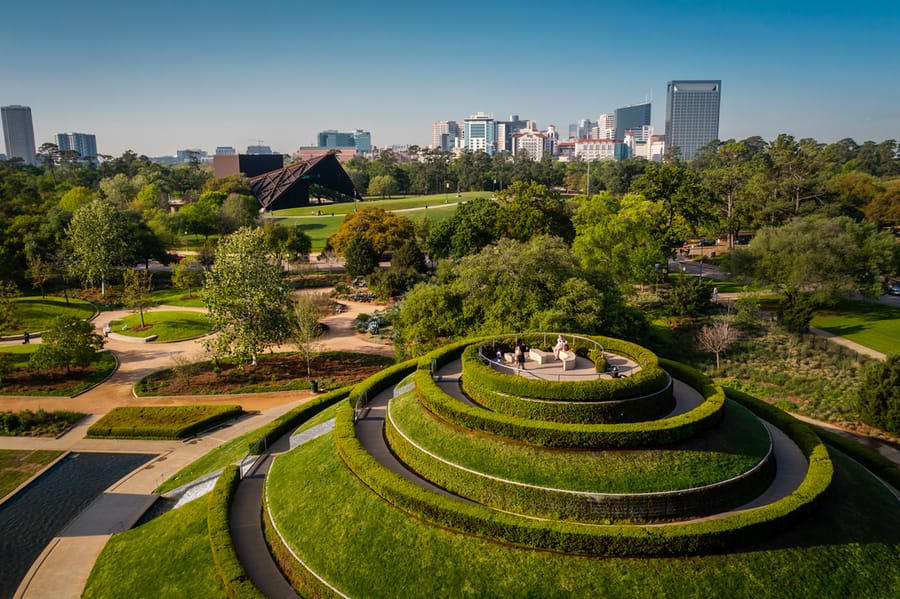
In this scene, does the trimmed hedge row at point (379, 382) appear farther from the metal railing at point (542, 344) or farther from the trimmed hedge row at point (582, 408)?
the trimmed hedge row at point (582, 408)

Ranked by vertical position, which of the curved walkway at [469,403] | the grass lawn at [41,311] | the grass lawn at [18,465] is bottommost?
the grass lawn at [18,465]

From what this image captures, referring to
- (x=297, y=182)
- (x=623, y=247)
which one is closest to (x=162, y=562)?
(x=623, y=247)

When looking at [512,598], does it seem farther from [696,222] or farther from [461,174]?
[461,174]

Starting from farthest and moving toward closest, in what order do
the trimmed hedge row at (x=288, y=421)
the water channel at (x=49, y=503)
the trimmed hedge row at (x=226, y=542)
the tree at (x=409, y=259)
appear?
the tree at (x=409, y=259)
the trimmed hedge row at (x=288, y=421)
the water channel at (x=49, y=503)
the trimmed hedge row at (x=226, y=542)

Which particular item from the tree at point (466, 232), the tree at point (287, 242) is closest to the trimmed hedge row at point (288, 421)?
the tree at point (466, 232)

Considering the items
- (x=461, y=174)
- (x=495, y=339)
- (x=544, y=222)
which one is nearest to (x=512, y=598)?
(x=495, y=339)

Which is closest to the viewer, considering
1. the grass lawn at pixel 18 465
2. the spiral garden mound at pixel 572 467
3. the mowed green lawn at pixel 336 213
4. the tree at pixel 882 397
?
the spiral garden mound at pixel 572 467

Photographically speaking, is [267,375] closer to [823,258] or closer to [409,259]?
[409,259]

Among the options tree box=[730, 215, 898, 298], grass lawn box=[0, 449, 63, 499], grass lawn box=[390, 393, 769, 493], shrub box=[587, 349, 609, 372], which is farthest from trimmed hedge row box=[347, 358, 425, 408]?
tree box=[730, 215, 898, 298]
